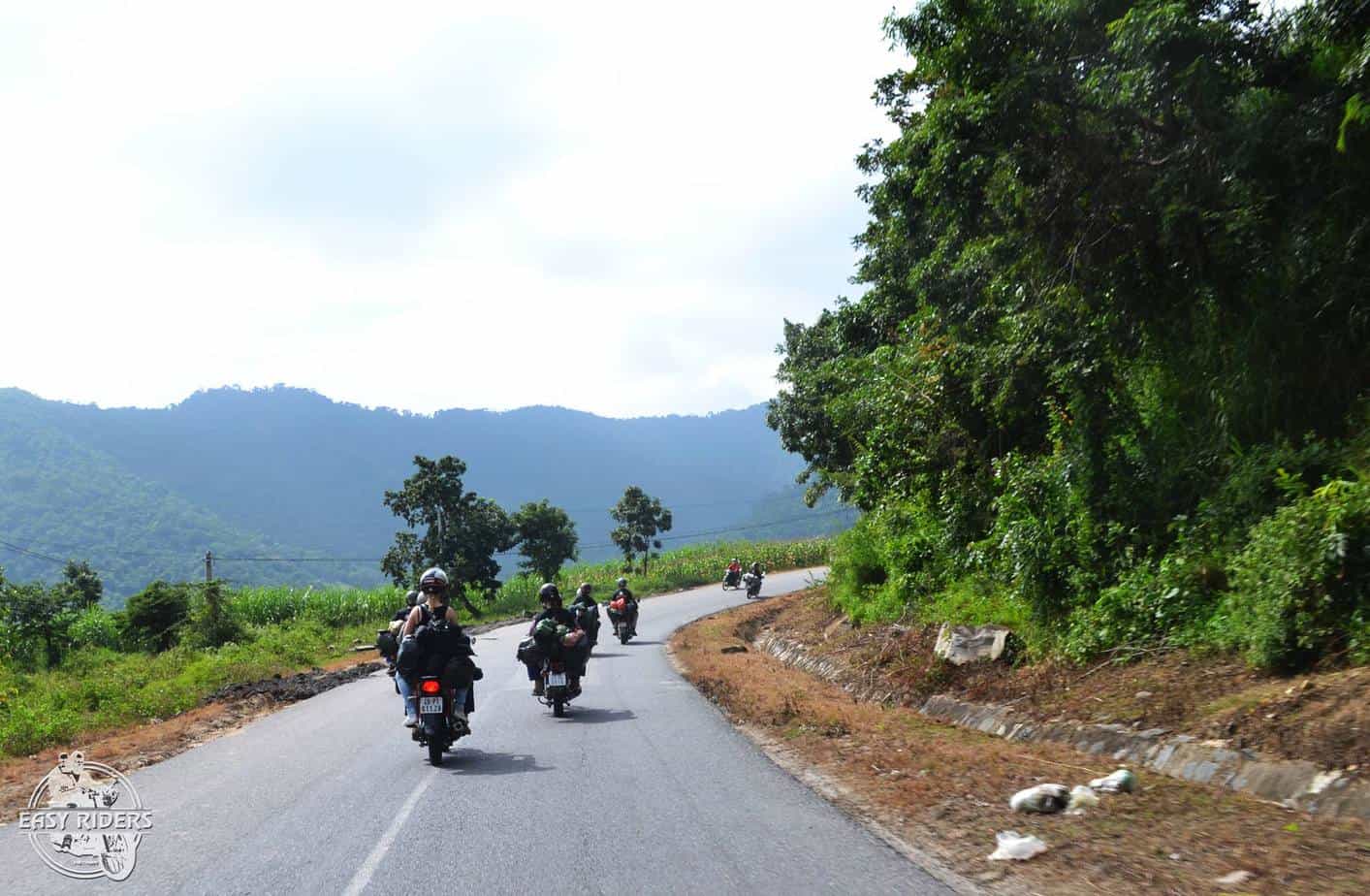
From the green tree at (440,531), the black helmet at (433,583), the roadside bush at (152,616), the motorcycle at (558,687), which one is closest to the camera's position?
the black helmet at (433,583)

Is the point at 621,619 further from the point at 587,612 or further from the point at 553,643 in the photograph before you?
the point at 553,643

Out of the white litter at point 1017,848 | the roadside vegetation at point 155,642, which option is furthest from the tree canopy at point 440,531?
the white litter at point 1017,848

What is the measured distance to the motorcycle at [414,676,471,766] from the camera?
935 cm

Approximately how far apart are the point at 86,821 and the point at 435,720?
3035mm

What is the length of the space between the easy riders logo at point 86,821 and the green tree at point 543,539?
4601 centimetres

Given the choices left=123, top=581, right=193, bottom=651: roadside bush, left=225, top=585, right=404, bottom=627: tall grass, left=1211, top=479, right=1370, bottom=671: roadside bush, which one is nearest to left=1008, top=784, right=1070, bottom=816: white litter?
left=1211, top=479, right=1370, bottom=671: roadside bush

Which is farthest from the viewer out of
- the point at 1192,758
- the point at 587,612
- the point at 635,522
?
the point at 635,522

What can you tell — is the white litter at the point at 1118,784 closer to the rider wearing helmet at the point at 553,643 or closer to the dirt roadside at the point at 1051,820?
the dirt roadside at the point at 1051,820

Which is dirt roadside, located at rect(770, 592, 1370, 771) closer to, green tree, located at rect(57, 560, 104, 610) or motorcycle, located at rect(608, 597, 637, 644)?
motorcycle, located at rect(608, 597, 637, 644)

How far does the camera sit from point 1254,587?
785 centimetres

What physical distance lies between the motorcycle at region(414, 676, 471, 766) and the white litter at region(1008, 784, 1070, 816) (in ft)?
18.5

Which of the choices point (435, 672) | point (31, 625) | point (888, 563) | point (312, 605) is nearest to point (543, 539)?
point (312, 605)

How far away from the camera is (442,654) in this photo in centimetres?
998

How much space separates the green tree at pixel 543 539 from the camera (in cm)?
5678
